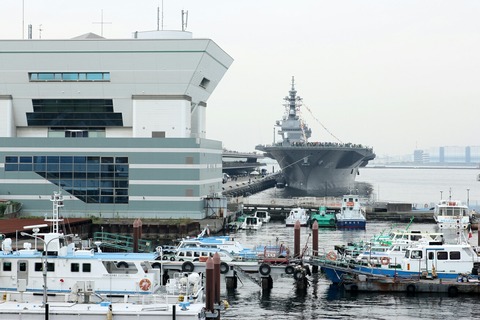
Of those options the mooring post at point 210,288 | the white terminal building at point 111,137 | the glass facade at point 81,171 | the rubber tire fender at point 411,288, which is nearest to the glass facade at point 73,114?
the white terminal building at point 111,137

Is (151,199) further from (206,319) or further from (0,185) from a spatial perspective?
(206,319)

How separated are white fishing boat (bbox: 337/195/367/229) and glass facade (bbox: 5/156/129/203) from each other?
25.2 meters

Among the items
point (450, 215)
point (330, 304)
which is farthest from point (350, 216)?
point (330, 304)

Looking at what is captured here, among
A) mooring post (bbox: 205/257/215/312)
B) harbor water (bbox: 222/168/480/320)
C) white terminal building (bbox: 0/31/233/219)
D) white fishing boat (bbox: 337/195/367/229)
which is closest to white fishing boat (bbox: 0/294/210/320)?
mooring post (bbox: 205/257/215/312)

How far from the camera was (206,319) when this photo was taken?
120 ft

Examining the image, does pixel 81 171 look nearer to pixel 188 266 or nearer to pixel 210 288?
pixel 188 266

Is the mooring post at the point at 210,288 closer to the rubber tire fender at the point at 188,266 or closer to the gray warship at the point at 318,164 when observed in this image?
the rubber tire fender at the point at 188,266

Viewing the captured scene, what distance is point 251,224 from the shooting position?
290 feet

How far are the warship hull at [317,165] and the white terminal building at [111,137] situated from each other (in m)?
65.9

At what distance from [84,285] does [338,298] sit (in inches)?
629

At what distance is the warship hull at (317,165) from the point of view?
145000mm

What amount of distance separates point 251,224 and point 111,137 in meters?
→ 18.5

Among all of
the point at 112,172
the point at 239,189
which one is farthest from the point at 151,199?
the point at 239,189

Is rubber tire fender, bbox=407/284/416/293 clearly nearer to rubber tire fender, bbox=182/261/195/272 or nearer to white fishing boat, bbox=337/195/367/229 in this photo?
rubber tire fender, bbox=182/261/195/272
